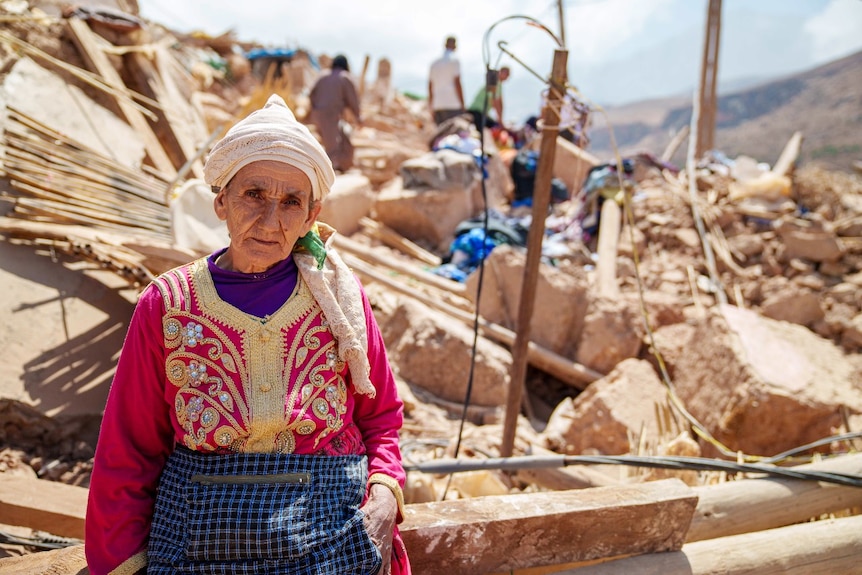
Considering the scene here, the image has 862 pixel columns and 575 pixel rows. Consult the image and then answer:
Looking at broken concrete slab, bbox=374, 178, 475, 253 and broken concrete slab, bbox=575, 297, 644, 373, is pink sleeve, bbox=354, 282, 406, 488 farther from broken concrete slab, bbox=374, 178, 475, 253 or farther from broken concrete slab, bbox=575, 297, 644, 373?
broken concrete slab, bbox=374, 178, 475, 253

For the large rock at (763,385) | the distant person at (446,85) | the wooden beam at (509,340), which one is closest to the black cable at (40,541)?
the wooden beam at (509,340)

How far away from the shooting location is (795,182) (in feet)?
26.3

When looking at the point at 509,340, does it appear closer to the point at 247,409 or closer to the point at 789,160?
the point at 247,409

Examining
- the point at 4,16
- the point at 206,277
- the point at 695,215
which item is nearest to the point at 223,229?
the point at 206,277

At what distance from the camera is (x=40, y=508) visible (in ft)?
6.77

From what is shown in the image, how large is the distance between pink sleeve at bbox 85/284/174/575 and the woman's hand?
53 centimetres

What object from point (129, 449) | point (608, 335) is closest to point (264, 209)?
point (129, 449)

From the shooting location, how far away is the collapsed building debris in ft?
6.88

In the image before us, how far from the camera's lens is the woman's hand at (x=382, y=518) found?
1533 mm

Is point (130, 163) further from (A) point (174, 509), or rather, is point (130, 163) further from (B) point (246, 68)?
(B) point (246, 68)

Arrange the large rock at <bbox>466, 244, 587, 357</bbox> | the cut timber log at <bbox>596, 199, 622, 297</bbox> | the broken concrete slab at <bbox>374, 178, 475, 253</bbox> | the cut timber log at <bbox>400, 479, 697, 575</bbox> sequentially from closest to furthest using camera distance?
the cut timber log at <bbox>400, 479, 697, 575</bbox>, the large rock at <bbox>466, 244, 587, 357</bbox>, the cut timber log at <bbox>596, 199, 622, 297</bbox>, the broken concrete slab at <bbox>374, 178, 475, 253</bbox>

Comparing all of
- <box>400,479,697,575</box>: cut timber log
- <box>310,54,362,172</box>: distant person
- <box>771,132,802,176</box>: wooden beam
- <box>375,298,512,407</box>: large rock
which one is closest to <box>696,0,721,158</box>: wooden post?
<box>771,132,802,176</box>: wooden beam

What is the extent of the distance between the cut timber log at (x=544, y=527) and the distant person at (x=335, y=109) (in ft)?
21.4

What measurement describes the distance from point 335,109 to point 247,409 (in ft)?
23.0
